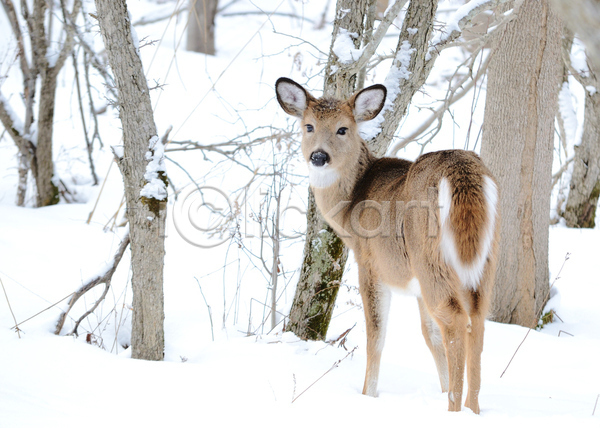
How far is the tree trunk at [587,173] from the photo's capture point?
Result: 7.91 metres

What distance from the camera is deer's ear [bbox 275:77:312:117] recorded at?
14.3 ft

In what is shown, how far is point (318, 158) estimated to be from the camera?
161 inches

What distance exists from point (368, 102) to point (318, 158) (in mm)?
584

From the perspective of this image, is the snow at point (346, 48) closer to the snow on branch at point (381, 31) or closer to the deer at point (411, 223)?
the snow on branch at point (381, 31)

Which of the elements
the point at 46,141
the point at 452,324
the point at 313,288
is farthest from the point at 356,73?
the point at 46,141

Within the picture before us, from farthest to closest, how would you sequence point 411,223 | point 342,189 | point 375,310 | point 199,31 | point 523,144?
point 199,31 → point 523,144 → point 342,189 → point 375,310 → point 411,223

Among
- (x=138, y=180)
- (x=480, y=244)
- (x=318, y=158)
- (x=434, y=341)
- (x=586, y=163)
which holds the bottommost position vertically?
(x=434, y=341)

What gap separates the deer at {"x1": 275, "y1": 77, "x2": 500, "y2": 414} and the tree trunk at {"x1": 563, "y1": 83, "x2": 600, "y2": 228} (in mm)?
4927

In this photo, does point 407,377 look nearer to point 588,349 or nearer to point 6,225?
point 588,349

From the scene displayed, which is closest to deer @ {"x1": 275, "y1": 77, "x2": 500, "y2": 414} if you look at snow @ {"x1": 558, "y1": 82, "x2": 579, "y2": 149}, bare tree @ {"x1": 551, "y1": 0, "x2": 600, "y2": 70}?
bare tree @ {"x1": 551, "y1": 0, "x2": 600, "y2": 70}

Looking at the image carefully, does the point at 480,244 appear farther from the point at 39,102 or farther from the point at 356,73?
the point at 39,102

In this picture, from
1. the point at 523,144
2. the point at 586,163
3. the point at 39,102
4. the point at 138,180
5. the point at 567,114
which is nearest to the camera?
the point at 138,180

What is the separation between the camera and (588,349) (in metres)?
5.14

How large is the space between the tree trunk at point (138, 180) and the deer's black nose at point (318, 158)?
1.05 metres
